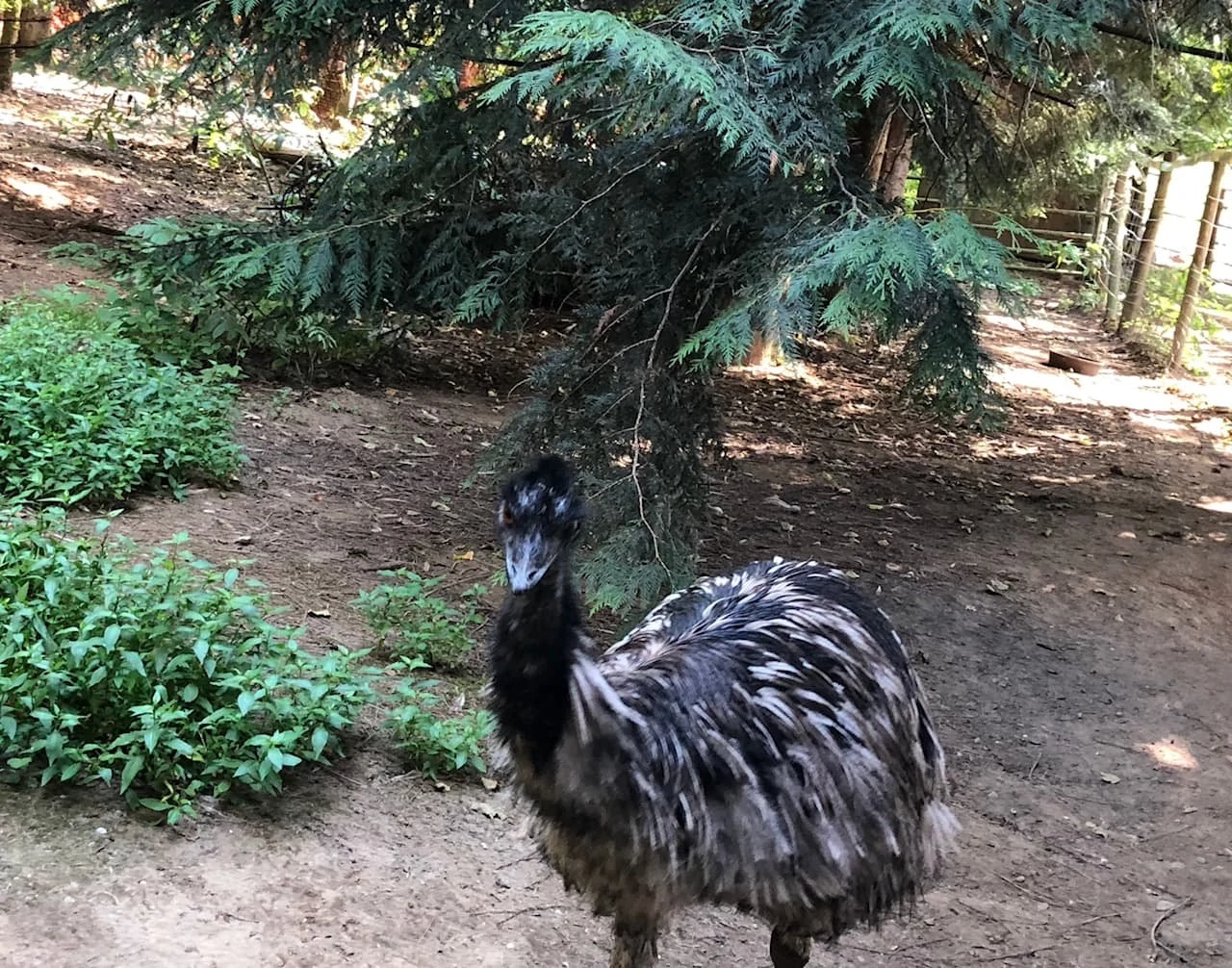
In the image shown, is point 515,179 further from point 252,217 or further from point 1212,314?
point 1212,314

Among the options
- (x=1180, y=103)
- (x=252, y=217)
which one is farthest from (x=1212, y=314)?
(x=252, y=217)

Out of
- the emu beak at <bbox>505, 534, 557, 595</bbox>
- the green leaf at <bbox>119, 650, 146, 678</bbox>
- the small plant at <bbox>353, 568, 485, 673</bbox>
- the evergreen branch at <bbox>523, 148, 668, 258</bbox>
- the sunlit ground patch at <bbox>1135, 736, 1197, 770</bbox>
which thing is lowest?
the sunlit ground patch at <bbox>1135, 736, 1197, 770</bbox>

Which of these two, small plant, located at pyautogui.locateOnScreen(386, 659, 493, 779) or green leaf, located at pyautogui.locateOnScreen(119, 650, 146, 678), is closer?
green leaf, located at pyautogui.locateOnScreen(119, 650, 146, 678)

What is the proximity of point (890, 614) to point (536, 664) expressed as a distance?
171 inches

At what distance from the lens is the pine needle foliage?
452cm

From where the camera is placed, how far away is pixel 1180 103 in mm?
9383

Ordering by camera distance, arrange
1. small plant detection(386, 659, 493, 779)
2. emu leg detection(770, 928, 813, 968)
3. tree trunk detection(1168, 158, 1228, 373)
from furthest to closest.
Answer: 1. tree trunk detection(1168, 158, 1228, 373)
2. small plant detection(386, 659, 493, 779)
3. emu leg detection(770, 928, 813, 968)

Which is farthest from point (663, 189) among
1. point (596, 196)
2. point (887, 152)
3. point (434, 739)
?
point (887, 152)

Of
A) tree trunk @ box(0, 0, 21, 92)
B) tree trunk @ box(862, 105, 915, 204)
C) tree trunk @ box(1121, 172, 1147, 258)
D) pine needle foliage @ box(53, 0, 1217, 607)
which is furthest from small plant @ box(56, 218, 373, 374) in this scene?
tree trunk @ box(1121, 172, 1147, 258)

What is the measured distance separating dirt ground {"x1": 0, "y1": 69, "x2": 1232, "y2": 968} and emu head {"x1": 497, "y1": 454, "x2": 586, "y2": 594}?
1.68 meters

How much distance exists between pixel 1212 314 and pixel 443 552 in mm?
11989

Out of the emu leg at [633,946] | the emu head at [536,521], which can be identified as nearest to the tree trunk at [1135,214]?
the emu leg at [633,946]

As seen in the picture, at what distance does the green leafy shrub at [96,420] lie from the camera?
215 inches

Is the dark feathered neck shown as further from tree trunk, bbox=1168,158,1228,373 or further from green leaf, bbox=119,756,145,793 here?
tree trunk, bbox=1168,158,1228,373
